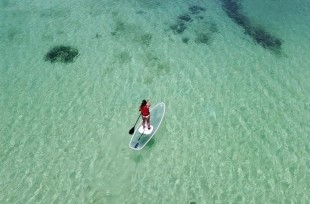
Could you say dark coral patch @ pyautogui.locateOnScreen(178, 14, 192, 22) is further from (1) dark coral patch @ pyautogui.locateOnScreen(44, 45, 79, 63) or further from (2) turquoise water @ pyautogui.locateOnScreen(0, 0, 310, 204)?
(1) dark coral patch @ pyautogui.locateOnScreen(44, 45, 79, 63)

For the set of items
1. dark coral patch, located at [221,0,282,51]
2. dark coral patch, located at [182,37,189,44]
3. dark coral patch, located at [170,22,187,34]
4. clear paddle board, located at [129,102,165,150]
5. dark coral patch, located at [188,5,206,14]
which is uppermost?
dark coral patch, located at [221,0,282,51]

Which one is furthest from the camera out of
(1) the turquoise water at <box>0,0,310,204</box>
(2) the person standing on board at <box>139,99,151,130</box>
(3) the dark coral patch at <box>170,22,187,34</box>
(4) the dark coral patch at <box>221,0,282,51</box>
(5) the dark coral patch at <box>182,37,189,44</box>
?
(3) the dark coral patch at <box>170,22,187,34</box>

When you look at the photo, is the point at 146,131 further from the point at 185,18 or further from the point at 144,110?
the point at 185,18

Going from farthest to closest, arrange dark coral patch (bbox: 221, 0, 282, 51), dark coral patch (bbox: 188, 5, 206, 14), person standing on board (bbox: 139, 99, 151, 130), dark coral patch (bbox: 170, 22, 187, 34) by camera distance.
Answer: dark coral patch (bbox: 188, 5, 206, 14), dark coral patch (bbox: 170, 22, 187, 34), dark coral patch (bbox: 221, 0, 282, 51), person standing on board (bbox: 139, 99, 151, 130)

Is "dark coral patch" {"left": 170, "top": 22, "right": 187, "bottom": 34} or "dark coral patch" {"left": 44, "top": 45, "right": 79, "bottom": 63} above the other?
"dark coral patch" {"left": 170, "top": 22, "right": 187, "bottom": 34}

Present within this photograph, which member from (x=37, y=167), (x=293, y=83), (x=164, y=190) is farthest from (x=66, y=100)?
(x=293, y=83)

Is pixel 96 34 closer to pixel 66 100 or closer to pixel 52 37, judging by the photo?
pixel 52 37

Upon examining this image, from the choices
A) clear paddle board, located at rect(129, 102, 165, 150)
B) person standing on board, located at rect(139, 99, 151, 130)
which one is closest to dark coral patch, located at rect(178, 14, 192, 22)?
clear paddle board, located at rect(129, 102, 165, 150)

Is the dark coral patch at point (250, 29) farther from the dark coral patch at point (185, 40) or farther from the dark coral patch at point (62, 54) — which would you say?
the dark coral patch at point (62, 54)

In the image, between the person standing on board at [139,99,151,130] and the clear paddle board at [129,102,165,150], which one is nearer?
the person standing on board at [139,99,151,130]
